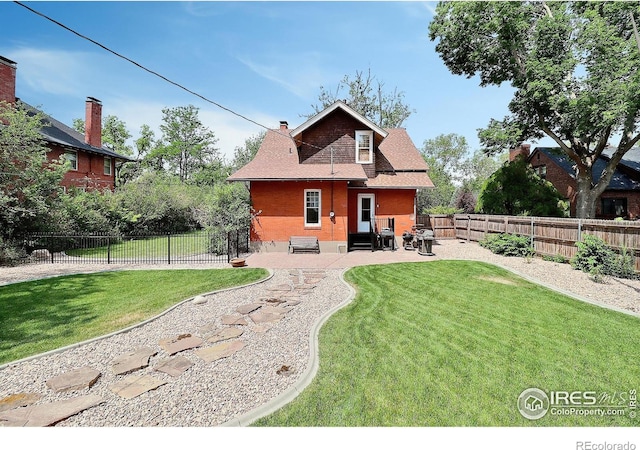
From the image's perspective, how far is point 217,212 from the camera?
608 inches

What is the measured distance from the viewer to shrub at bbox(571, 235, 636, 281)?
31.1ft

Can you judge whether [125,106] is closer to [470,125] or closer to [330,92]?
[470,125]

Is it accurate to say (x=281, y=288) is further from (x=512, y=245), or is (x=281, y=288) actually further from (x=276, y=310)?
(x=512, y=245)

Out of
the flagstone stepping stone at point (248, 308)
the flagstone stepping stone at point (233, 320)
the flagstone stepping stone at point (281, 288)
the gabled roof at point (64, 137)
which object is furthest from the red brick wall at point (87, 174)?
the flagstone stepping stone at point (233, 320)

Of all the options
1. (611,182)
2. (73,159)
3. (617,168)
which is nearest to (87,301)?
(73,159)

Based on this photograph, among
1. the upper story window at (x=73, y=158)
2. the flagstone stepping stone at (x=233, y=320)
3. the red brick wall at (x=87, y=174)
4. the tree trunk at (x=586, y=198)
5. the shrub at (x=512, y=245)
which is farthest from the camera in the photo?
the upper story window at (x=73, y=158)

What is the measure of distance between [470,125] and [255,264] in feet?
71.9

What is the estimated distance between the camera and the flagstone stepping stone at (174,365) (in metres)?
4.28

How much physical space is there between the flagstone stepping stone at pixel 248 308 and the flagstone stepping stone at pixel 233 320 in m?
0.29

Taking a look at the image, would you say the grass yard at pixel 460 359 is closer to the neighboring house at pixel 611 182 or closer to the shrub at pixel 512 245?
the shrub at pixel 512 245

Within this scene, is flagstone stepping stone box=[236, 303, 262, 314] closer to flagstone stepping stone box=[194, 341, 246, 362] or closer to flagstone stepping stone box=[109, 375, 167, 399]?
flagstone stepping stone box=[194, 341, 246, 362]

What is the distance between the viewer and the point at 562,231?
1201 centimetres

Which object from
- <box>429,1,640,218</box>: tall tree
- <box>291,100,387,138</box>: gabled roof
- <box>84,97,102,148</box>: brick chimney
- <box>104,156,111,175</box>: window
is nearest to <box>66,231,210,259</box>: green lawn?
<box>291,100,387,138</box>: gabled roof
